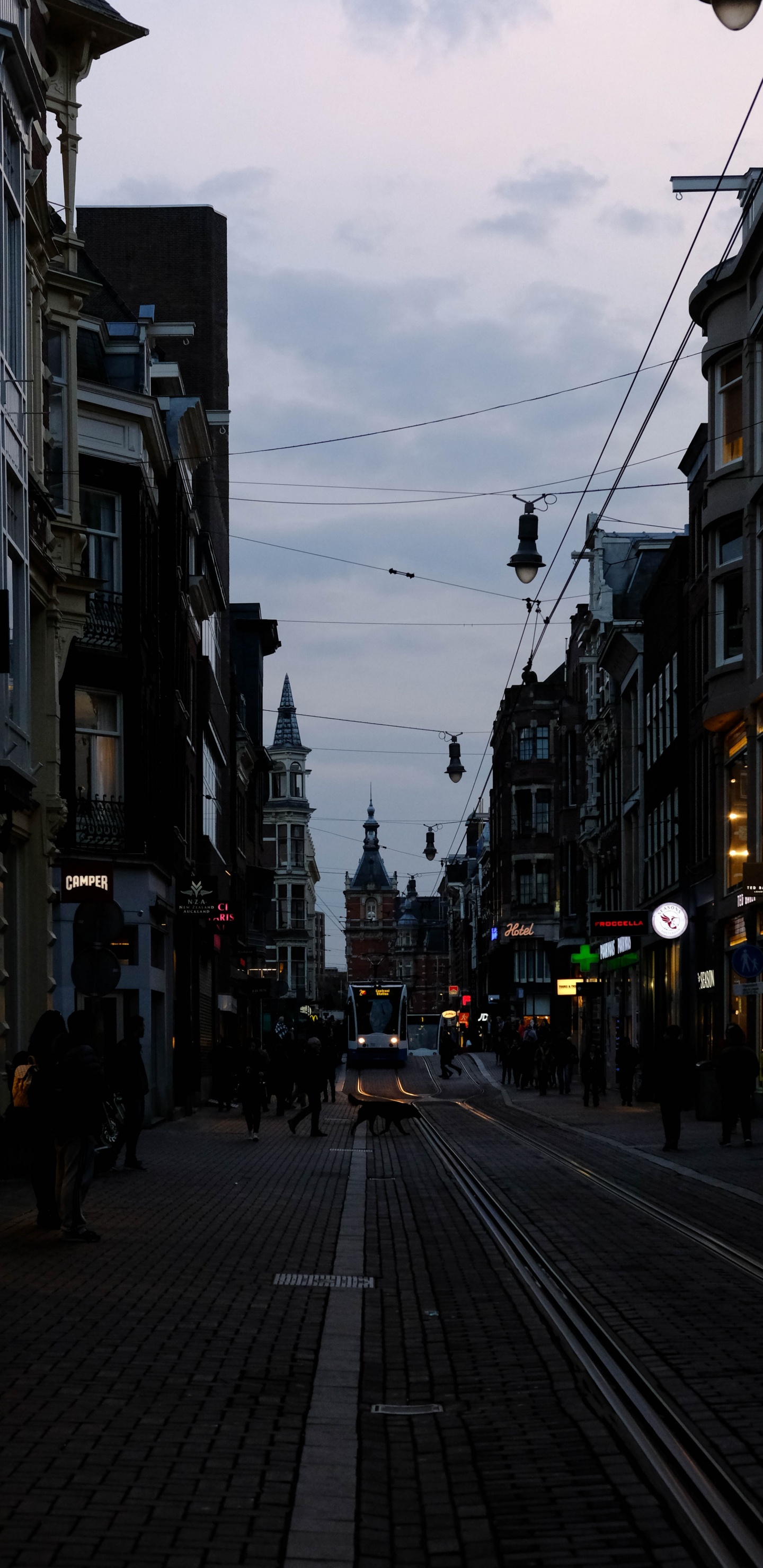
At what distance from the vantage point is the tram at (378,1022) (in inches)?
2810

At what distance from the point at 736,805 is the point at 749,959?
12.9 meters

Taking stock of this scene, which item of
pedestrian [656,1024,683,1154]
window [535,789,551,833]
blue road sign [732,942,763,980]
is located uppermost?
window [535,789,551,833]

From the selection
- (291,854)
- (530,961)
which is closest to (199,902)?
(530,961)

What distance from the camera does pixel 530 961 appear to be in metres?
98.9

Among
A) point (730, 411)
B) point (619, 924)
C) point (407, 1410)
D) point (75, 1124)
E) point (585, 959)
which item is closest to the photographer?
point (407, 1410)

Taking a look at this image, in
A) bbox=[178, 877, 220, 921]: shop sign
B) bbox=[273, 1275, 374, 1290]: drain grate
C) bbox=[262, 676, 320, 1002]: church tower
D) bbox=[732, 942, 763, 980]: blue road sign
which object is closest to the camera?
bbox=[273, 1275, 374, 1290]: drain grate

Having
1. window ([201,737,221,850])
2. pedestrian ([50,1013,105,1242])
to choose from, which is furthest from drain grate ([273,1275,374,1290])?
window ([201,737,221,850])

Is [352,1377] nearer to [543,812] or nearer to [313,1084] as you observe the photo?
[313,1084]

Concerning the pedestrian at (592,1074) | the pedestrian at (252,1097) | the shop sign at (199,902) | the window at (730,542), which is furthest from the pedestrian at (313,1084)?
the window at (730,542)

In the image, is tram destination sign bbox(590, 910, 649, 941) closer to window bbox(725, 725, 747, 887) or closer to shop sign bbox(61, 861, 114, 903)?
window bbox(725, 725, 747, 887)

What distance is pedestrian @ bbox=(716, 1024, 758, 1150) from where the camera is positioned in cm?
2623

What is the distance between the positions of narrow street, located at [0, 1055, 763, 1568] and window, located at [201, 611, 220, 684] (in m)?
34.3

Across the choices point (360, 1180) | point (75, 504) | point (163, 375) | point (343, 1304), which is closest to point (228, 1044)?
point (163, 375)

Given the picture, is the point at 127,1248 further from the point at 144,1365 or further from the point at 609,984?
the point at 609,984
